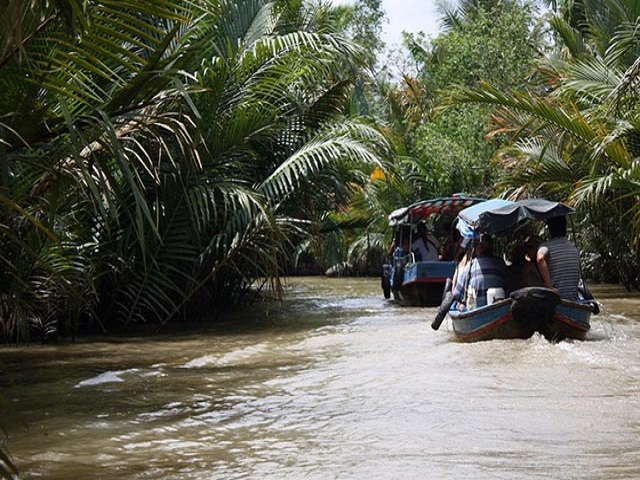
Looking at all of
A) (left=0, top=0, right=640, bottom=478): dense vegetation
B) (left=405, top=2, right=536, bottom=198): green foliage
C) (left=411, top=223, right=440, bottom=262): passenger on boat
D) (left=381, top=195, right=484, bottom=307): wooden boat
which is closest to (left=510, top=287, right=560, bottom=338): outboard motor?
(left=0, top=0, right=640, bottom=478): dense vegetation

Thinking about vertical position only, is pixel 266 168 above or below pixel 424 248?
above

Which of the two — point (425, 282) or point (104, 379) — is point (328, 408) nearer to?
point (104, 379)

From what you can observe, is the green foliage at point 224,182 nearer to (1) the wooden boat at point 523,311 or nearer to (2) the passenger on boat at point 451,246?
(2) the passenger on boat at point 451,246

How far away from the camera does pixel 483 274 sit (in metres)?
11.7

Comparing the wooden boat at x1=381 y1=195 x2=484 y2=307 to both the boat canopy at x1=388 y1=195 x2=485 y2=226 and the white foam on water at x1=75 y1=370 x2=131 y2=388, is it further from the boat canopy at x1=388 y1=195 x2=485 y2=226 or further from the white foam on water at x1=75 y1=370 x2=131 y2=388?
the white foam on water at x1=75 y1=370 x2=131 y2=388

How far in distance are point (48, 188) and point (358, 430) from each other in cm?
286

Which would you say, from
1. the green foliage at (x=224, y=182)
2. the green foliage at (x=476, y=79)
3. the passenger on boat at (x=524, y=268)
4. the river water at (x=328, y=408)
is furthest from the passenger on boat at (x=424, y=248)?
the green foliage at (x=476, y=79)

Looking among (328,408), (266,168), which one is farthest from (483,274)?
(266,168)

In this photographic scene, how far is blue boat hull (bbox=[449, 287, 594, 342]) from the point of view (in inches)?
421

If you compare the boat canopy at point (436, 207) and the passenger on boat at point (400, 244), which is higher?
the boat canopy at point (436, 207)

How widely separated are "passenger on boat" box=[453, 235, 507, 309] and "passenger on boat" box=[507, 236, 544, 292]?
44cm

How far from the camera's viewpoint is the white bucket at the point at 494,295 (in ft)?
37.8

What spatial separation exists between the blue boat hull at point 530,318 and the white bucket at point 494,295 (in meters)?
0.40

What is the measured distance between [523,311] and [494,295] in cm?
85
